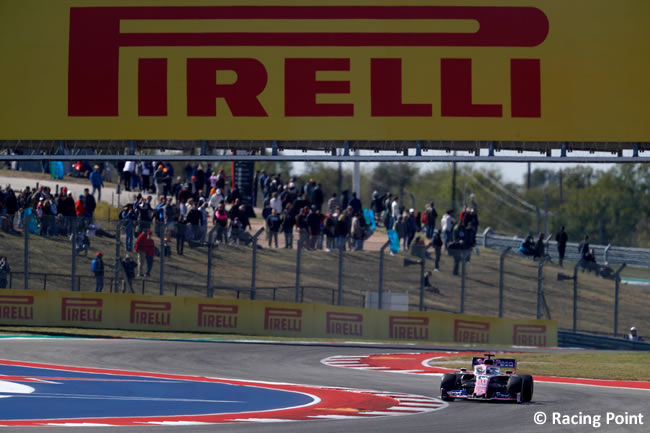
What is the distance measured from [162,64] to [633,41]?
870 cm

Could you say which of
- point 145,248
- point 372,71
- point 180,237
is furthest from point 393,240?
point 372,71

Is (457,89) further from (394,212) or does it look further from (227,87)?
(394,212)

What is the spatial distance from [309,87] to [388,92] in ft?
4.81

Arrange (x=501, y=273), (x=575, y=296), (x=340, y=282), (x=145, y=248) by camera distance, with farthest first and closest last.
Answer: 1. (x=575, y=296)
2. (x=501, y=273)
3. (x=340, y=282)
4. (x=145, y=248)

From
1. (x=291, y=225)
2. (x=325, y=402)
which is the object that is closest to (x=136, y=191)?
(x=291, y=225)

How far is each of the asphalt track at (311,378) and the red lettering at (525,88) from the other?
541 cm

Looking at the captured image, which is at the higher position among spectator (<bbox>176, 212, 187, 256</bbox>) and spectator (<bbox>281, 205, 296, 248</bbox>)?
spectator (<bbox>281, 205, 296, 248</bbox>)

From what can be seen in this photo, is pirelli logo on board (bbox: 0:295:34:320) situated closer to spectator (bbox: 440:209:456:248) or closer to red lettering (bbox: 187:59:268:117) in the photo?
red lettering (bbox: 187:59:268:117)

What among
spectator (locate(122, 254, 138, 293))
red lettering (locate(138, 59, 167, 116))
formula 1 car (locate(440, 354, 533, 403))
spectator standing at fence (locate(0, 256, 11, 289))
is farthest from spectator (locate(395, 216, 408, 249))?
formula 1 car (locate(440, 354, 533, 403))

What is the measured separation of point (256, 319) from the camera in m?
26.4

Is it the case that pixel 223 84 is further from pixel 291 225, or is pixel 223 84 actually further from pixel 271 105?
pixel 291 225

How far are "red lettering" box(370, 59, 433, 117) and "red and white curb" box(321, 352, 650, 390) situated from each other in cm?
468

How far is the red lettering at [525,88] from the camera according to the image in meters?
19.4

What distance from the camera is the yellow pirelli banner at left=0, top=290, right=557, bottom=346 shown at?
25625 millimetres
